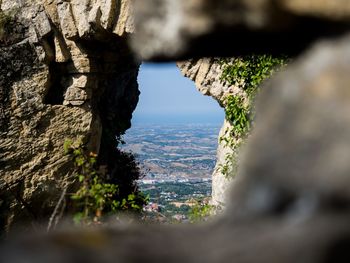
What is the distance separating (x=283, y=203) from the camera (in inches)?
47.5

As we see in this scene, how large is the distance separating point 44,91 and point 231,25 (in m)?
9.02

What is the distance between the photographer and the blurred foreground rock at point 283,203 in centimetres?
113

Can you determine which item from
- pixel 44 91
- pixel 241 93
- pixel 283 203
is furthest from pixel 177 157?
pixel 283 203

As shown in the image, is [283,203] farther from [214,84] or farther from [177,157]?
[177,157]

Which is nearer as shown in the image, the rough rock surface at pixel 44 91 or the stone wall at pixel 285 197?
the stone wall at pixel 285 197

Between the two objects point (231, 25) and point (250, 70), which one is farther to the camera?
point (250, 70)

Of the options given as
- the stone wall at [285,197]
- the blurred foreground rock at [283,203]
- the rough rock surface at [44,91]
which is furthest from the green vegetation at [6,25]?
the blurred foreground rock at [283,203]

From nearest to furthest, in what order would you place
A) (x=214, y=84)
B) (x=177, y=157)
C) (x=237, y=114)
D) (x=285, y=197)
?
(x=285, y=197)
(x=237, y=114)
(x=214, y=84)
(x=177, y=157)

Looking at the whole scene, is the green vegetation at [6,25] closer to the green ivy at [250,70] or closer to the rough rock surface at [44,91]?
the rough rock surface at [44,91]

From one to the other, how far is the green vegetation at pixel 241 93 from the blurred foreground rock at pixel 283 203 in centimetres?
703

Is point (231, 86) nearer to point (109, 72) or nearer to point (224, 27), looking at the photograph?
point (109, 72)

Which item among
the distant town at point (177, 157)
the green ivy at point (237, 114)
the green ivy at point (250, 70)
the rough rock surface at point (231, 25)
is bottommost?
the distant town at point (177, 157)

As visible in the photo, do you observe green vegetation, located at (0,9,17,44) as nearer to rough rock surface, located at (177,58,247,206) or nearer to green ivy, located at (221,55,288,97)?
rough rock surface, located at (177,58,247,206)

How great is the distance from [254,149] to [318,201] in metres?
0.20
